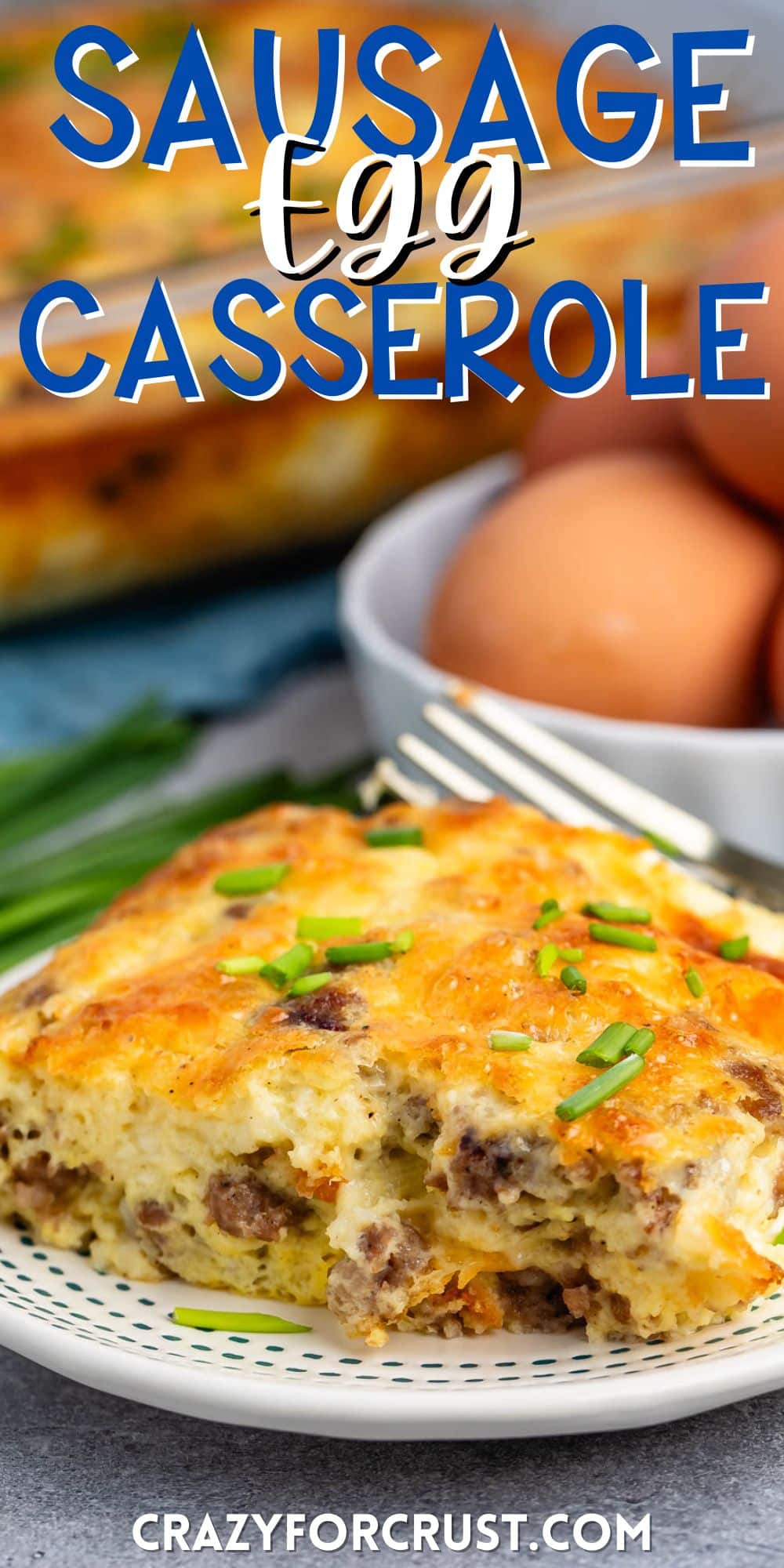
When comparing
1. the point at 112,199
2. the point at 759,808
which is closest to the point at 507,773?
the point at 759,808

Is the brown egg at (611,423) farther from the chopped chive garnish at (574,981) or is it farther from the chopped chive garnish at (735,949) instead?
the chopped chive garnish at (574,981)

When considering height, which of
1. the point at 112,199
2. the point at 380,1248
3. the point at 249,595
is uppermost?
the point at 112,199

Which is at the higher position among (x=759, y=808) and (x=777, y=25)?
(x=777, y=25)

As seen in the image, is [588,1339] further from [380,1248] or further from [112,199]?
[112,199]

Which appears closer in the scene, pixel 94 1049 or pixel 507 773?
pixel 94 1049

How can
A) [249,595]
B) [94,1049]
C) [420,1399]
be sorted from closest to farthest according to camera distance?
[420,1399] < [94,1049] < [249,595]

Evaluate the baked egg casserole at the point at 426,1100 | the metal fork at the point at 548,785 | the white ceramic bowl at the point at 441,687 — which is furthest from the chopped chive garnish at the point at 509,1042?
the white ceramic bowl at the point at 441,687
